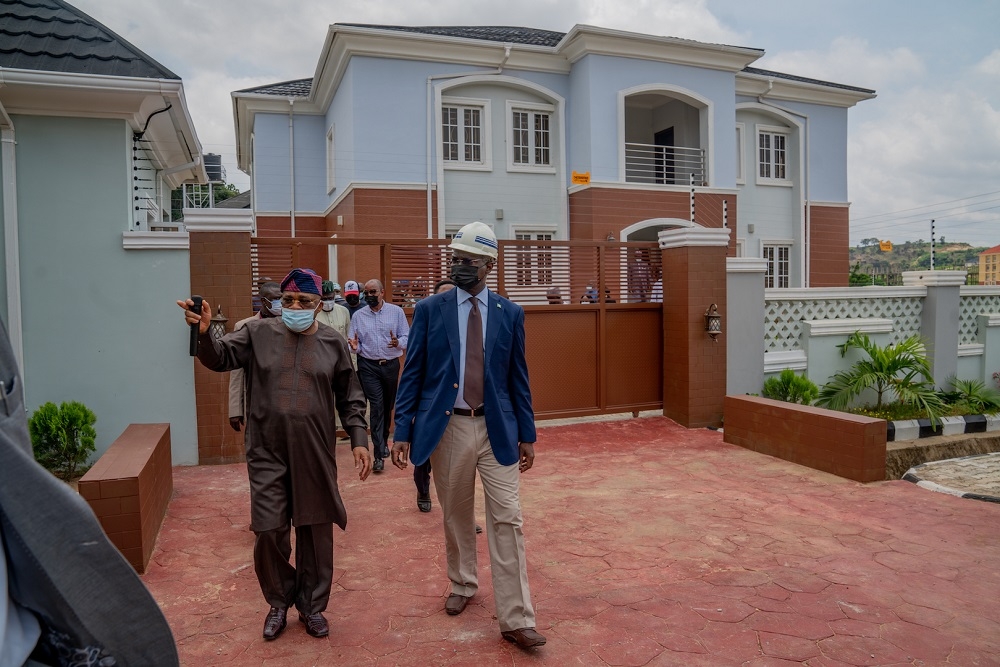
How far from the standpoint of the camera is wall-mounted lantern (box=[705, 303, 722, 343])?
9.14m

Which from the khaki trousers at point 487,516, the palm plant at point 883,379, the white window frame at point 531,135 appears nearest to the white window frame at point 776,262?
the white window frame at point 531,135

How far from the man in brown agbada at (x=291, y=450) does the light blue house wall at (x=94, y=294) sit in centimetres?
417

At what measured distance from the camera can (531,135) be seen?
16.2 meters

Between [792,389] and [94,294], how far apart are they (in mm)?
8199

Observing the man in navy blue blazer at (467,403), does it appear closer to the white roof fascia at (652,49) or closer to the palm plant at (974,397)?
the palm plant at (974,397)

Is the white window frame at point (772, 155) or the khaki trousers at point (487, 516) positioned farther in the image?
the white window frame at point (772, 155)

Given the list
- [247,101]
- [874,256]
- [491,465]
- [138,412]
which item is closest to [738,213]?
[247,101]

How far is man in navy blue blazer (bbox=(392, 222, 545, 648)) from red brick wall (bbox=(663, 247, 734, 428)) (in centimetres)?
573

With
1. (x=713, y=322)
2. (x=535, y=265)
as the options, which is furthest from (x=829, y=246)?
(x=535, y=265)

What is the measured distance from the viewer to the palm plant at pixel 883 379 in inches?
365

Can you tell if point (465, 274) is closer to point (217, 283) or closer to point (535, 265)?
point (217, 283)

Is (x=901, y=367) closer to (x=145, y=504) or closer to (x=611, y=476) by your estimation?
(x=611, y=476)

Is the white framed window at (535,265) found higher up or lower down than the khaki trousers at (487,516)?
higher up

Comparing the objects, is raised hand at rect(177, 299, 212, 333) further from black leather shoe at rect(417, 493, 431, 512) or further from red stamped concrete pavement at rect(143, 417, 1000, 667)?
black leather shoe at rect(417, 493, 431, 512)
